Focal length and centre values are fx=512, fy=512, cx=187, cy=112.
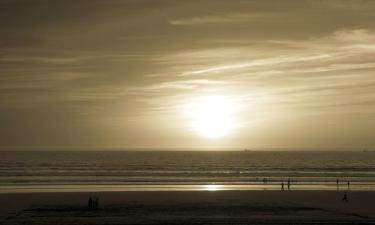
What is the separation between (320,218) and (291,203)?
30.4 feet

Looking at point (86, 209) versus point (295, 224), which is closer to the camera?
point (295, 224)

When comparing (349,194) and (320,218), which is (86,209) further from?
(349,194)

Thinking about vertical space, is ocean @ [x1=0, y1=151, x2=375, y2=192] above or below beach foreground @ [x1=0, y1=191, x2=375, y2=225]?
above

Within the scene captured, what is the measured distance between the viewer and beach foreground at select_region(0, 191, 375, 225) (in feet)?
95.6

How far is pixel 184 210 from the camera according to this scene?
33938mm

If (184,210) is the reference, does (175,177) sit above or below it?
above

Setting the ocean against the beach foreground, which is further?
the ocean

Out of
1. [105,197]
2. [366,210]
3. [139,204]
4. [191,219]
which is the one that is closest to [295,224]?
[191,219]

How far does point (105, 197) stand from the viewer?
44.4 metres

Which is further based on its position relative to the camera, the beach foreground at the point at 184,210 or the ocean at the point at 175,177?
the ocean at the point at 175,177

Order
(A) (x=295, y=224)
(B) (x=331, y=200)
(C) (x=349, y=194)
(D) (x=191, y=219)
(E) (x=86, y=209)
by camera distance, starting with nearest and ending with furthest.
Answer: (A) (x=295, y=224) → (D) (x=191, y=219) → (E) (x=86, y=209) → (B) (x=331, y=200) → (C) (x=349, y=194)

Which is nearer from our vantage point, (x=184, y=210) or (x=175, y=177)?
(x=184, y=210)

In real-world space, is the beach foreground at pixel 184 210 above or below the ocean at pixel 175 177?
below

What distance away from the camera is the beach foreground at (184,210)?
29141mm
